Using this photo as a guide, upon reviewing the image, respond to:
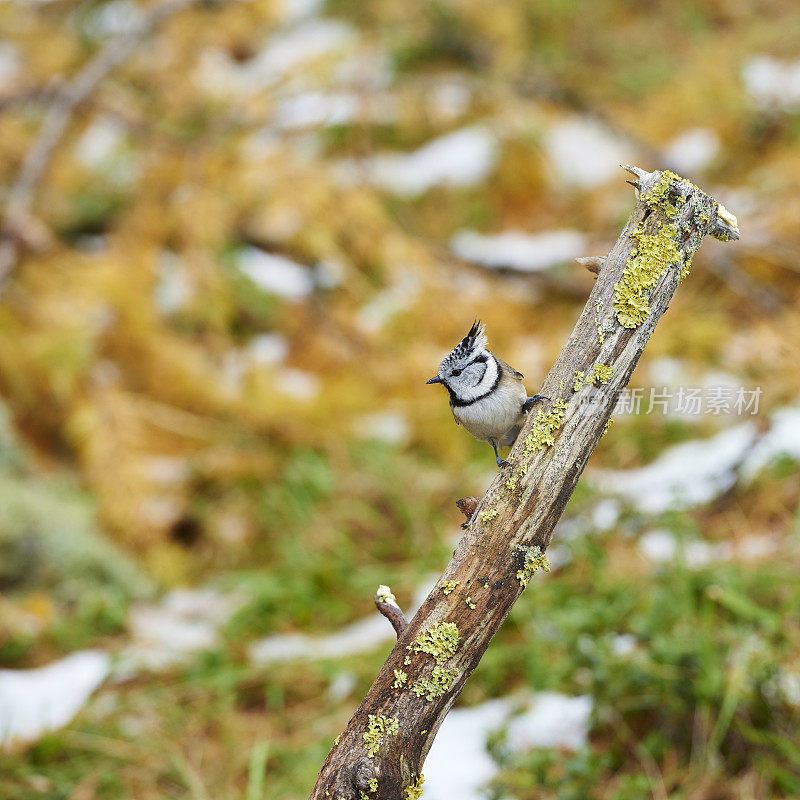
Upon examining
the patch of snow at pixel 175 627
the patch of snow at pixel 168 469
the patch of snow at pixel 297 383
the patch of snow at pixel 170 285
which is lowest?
the patch of snow at pixel 175 627

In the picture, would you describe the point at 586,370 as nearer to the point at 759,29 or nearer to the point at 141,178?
the point at 141,178

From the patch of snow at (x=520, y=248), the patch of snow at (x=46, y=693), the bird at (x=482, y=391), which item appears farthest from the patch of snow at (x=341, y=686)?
the patch of snow at (x=520, y=248)

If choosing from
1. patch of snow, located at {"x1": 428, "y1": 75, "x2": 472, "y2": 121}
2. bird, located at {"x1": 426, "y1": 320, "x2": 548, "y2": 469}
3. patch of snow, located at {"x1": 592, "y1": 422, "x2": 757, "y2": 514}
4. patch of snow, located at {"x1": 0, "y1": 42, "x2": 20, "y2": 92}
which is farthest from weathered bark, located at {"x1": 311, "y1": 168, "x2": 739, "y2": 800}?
patch of snow, located at {"x1": 0, "y1": 42, "x2": 20, "y2": 92}

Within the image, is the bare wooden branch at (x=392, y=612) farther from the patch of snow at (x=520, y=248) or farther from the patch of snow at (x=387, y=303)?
the patch of snow at (x=520, y=248)

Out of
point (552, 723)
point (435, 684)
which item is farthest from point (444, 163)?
point (435, 684)

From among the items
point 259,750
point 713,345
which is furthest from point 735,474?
point 259,750
